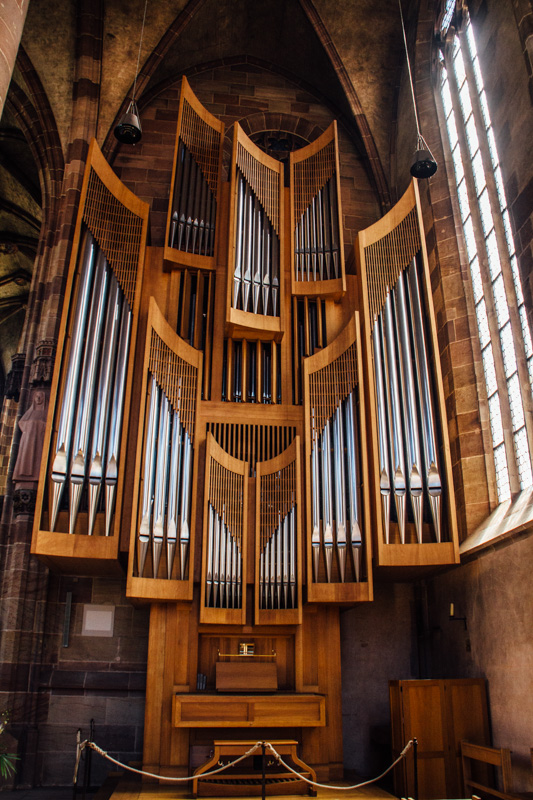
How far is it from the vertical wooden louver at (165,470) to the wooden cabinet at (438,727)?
295 centimetres

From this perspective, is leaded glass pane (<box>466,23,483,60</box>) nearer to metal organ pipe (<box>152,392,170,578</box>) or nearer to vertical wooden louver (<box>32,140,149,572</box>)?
vertical wooden louver (<box>32,140,149,572</box>)

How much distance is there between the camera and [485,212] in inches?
384

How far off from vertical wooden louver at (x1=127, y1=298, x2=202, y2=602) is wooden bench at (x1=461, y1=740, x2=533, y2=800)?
144 inches

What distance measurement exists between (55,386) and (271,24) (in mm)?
9361

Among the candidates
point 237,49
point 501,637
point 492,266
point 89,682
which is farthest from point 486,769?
point 237,49

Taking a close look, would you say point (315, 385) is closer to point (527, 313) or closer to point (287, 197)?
point (527, 313)

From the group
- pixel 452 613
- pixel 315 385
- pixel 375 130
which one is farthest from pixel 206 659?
pixel 375 130

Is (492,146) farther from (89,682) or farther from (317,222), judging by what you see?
(89,682)

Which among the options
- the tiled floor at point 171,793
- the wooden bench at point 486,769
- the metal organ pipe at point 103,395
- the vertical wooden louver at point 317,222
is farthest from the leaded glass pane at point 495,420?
the metal organ pipe at point 103,395

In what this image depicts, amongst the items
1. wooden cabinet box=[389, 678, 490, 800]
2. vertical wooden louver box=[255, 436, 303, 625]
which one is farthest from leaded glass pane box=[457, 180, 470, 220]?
wooden cabinet box=[389, 678, 490, 800]

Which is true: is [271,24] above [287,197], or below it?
above

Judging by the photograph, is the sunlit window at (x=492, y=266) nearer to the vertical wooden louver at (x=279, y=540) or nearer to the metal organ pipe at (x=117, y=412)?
the vertical wooden louver at (x=279, y=540)

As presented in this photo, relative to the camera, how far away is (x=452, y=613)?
909cm

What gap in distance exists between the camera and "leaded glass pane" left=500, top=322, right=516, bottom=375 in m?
8.76
